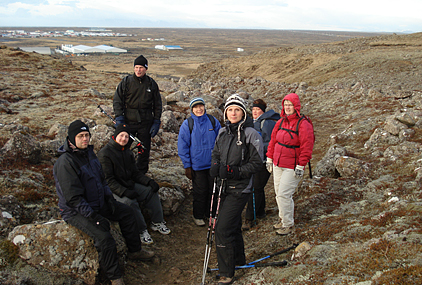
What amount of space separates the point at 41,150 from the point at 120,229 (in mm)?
3992

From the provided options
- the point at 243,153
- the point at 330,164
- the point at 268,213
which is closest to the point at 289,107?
the point at 243,153

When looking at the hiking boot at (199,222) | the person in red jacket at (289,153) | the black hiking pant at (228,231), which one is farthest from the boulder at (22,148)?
the person in red jacket at (289,153)

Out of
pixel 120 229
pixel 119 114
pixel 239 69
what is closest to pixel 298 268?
pixel 120 229

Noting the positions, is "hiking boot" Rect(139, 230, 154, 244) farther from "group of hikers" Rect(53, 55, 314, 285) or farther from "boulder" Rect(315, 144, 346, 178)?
"boulder" Rect(315, 144, 346, 178)

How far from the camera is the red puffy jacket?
5402mm

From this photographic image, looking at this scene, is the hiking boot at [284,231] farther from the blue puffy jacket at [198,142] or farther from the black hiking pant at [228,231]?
the blue puffy jacket at [198,142]

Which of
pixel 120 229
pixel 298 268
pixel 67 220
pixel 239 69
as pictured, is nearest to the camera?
pixel 298 268

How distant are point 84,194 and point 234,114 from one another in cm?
286

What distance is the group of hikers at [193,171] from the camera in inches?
180

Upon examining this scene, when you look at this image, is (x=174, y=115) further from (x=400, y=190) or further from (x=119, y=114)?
(x=400, y=190)

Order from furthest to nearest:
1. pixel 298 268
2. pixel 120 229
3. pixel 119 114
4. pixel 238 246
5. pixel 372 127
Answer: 1. pixel 372 127
2. pixel 119 114
3. pixel 120 229
4. pixel 238 246
5. pixel 298 268

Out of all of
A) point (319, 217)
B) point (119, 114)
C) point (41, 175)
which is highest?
point (119, 114)

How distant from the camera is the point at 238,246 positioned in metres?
5.03

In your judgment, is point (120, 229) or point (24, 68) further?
point (24, 68)
